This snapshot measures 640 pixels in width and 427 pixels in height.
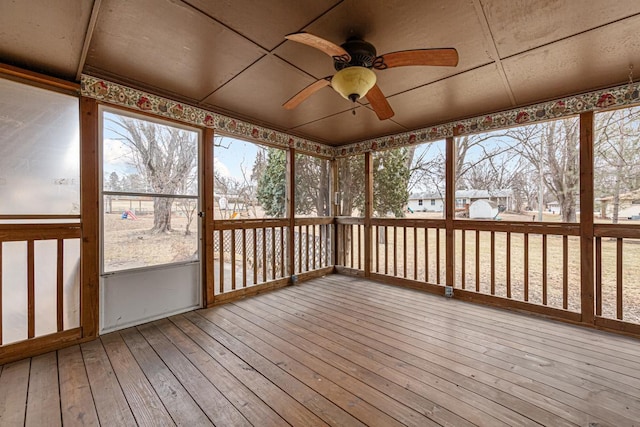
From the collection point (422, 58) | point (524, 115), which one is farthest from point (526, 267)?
point (422, 58)

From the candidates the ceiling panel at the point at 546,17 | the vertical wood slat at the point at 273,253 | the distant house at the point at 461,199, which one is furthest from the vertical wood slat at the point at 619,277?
the vertical wood slat at the point at 273,253

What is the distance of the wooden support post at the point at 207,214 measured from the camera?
10.7 feet

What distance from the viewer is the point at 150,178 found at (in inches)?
114

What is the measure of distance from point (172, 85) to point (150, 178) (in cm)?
98

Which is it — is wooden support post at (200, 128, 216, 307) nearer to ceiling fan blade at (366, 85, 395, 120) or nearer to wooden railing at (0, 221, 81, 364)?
wooden railing at (0, 221, 81, 364)

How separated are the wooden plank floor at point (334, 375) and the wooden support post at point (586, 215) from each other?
0.98 feet

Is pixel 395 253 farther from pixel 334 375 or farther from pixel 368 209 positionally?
pixel 334 375

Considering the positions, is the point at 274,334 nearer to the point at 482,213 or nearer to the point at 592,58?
the point at 482,213

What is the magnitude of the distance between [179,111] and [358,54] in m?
2.15

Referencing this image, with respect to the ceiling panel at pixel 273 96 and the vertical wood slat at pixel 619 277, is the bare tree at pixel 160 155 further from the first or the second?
the vertical wood slat at pixel 619 277

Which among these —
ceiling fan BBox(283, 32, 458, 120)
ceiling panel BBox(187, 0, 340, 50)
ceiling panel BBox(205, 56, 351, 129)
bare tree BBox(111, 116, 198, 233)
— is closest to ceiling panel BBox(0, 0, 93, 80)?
bare tree BBox(111, 116, 198, 233)

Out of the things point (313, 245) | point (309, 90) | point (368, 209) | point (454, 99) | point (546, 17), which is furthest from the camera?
point (313, 245)

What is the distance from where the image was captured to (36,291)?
227cm

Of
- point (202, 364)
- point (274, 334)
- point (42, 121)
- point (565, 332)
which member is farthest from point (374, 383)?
point (42, 121)
